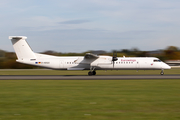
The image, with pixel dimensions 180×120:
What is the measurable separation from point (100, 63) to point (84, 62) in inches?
89.7

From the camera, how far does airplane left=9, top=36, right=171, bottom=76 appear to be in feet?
92.3

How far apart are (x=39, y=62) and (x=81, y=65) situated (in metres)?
6.07

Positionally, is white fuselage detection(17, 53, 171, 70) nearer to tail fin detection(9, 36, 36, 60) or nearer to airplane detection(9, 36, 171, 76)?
airplane detection(9, 36, 171, 76)

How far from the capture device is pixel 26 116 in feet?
21.6

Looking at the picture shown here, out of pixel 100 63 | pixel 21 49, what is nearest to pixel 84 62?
pixel 100 63

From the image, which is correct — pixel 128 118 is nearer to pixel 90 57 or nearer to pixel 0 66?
pixel 90 57

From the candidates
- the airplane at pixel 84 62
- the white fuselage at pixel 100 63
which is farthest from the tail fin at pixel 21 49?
the white fuselage at pixel 100 63

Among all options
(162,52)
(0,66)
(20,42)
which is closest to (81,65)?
(20,42)

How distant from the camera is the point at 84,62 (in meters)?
28.1

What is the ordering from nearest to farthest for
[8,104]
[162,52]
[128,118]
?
[128,118]
[8,104]
[162,52]

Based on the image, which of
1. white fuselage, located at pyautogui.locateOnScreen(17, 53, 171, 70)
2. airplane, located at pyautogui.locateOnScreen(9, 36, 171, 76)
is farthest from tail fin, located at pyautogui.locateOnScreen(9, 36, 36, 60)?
white fuselage, located at pyautogui.locateOnScreen(17, 53, 171, 70)

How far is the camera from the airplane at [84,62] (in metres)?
28.1

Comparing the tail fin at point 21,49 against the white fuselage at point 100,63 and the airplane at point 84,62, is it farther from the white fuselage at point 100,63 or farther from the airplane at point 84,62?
the white fuselage at point 100,63

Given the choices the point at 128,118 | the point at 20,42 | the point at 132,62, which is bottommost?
the point at 128,118
